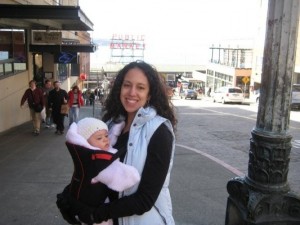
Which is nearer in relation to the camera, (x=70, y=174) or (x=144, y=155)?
(x=144, y=155)

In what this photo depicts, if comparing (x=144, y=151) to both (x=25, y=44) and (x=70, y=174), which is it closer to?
(x=70, y=174)

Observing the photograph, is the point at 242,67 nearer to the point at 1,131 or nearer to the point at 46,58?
the point at 46,58

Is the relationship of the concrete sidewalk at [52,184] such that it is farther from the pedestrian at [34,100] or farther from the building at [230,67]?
the building at [230,67]

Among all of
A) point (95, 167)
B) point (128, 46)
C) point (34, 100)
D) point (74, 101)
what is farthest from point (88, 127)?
point (128, 46)

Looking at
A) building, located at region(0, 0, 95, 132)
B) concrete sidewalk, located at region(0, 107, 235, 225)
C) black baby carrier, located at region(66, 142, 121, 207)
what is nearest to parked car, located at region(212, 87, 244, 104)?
building, located at region(0, 0, 95, 132)

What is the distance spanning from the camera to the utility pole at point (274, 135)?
9.07ft

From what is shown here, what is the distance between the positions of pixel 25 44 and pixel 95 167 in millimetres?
13967

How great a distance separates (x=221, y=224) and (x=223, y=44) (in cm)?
5695

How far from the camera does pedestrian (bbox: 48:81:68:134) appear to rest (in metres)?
11.7

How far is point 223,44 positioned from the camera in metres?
59.7

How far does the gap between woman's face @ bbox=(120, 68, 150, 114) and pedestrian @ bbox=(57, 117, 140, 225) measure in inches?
9.0

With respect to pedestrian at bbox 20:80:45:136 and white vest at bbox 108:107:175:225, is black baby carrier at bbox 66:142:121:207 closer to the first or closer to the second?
white vest at bbox 108:107:175:225

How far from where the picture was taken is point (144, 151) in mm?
2135

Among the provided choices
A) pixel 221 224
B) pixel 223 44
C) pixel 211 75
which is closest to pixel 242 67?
pixel 223 44
